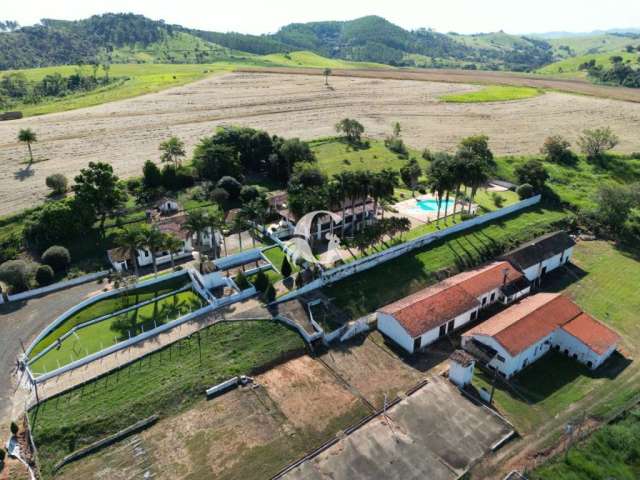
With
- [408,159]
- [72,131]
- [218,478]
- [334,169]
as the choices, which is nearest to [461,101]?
[408,159]

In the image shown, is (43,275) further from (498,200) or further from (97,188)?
(498,200)

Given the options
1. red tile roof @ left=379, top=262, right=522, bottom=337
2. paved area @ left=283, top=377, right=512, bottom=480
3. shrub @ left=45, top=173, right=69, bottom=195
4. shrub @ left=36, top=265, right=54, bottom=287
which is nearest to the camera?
paved area @ left=283, top=377, right=512, bottom=480

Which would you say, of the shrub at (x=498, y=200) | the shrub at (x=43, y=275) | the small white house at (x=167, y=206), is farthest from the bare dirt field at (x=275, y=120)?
the shrub at (x=498, y=200)

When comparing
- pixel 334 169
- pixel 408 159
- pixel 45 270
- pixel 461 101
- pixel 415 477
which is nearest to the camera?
pixel 415 477

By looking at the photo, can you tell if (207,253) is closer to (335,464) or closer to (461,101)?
(335,464)

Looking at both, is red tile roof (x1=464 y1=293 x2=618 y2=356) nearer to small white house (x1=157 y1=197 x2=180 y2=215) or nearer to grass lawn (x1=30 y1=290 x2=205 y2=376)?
grass lawn (x1=30 y1=290 x2=205 y2=376)

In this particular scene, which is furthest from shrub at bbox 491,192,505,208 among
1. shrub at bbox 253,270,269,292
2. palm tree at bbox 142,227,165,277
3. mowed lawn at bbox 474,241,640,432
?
palm tree at bbox 142,227,165,277

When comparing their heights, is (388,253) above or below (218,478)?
above
